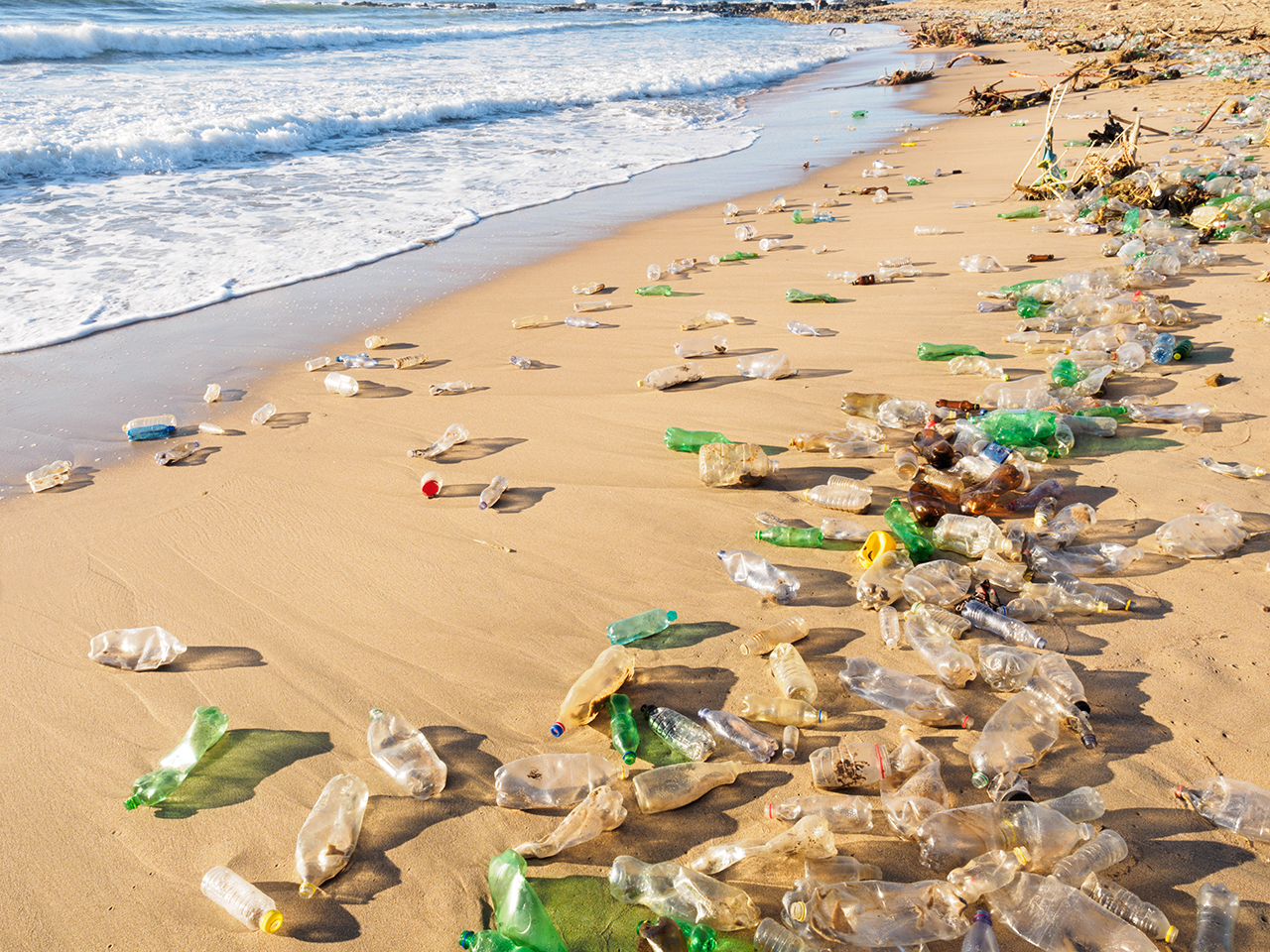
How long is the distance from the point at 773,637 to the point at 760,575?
28 centimetres

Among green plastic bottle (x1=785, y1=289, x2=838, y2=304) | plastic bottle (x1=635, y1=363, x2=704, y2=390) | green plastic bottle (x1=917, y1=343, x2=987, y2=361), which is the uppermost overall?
green plastic bottle (x1=785, y1=289, x2=838, y2=304)

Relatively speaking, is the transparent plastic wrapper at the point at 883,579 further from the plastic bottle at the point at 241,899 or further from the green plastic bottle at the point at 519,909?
the plastic bottle at the point at 241,899

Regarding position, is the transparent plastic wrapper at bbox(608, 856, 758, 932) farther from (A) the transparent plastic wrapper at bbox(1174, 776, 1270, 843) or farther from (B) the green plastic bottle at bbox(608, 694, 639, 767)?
(A) the transparent plastic wrapper at bbox(1174, 776, 1270, 843)

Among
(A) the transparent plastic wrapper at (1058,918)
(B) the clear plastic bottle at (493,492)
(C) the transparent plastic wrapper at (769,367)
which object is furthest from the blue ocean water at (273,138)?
(A) the transparent plastic wrapper at (1058,918)

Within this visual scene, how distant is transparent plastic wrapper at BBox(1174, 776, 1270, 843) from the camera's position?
1.49 m

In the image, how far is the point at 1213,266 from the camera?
4336 millimetres

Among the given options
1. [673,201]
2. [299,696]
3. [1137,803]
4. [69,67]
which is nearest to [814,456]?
[1137,803]

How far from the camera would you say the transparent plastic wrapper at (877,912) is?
1.35m

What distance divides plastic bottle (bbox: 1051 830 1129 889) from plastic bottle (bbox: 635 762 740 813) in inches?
27.0

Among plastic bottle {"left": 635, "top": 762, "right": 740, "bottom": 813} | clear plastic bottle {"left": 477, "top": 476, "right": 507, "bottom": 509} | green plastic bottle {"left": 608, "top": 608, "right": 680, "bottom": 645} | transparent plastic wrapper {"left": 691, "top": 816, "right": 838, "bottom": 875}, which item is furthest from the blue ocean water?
transparent plastic wrapper {"left": 691, "top": 816, "right": 838, "bottom": 875}

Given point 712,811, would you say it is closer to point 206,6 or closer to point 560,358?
point 560,358

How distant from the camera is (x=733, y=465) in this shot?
2.83m

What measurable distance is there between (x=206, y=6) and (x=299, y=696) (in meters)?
26.8

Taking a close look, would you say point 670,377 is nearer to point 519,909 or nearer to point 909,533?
point 909,533
